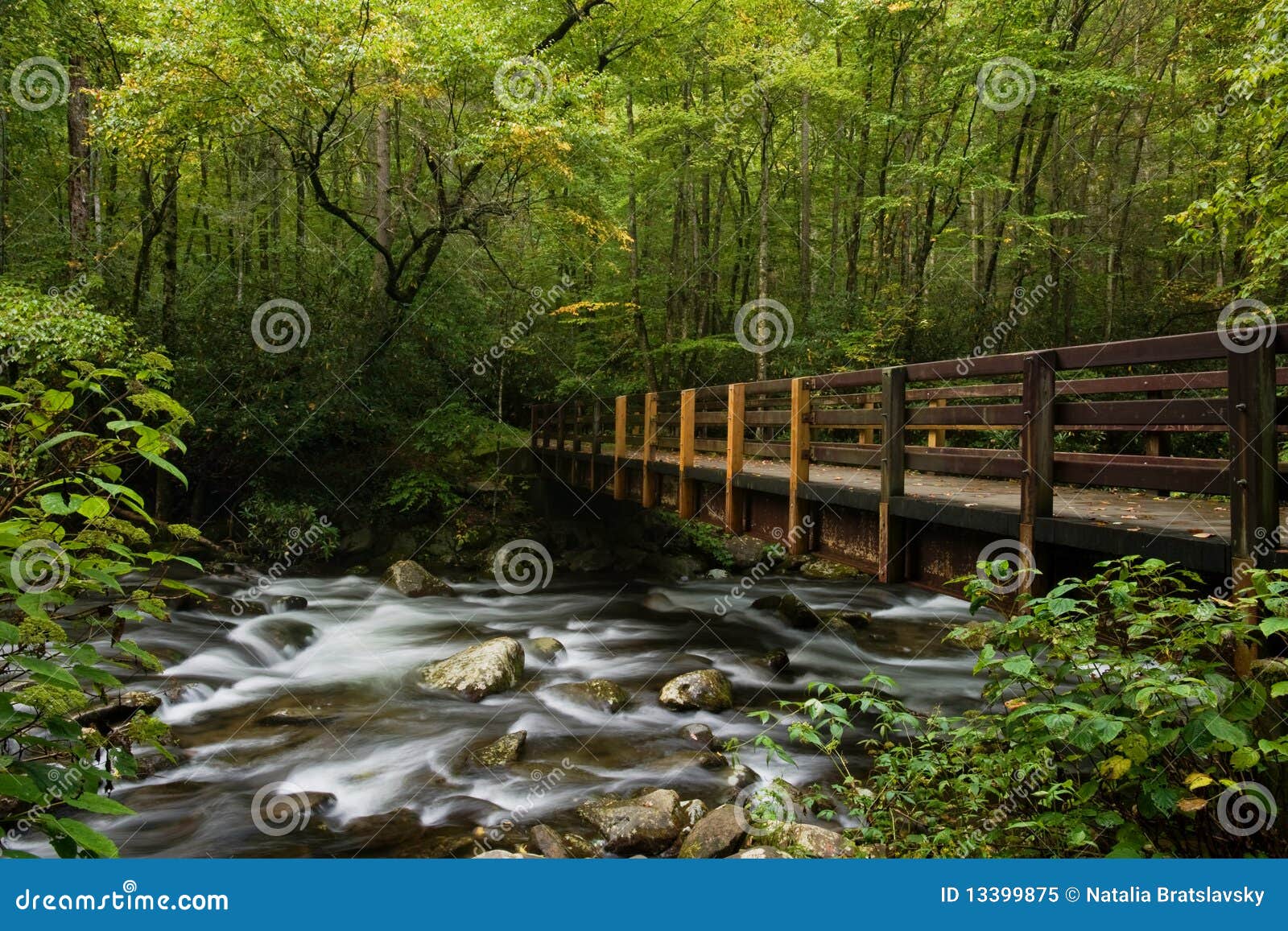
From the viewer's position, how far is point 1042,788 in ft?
14.9

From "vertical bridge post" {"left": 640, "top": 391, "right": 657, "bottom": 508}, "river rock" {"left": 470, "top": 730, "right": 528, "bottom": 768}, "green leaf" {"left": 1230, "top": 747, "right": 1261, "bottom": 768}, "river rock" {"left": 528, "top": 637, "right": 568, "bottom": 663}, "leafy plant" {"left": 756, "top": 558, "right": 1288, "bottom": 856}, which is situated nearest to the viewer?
"green leaf" {"left": 1230, "top": 747, "right": 1261, "bottom": 768}

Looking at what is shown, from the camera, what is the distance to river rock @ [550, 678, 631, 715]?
8.88 meters

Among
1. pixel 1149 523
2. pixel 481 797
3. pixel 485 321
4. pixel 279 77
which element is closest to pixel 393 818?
pixel 481 797

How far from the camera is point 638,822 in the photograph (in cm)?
606

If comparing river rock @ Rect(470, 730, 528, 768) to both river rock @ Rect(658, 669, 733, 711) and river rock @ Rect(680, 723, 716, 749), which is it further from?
river rock @ Rect(658, 669, 733, 711)

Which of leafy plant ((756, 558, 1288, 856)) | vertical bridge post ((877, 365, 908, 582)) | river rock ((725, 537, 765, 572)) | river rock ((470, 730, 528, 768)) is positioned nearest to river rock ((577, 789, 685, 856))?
river rock ((470, 730, 528, 768))

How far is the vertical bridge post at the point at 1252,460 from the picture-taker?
3791 mm

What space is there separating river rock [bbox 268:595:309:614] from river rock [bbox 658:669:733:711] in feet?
22.3

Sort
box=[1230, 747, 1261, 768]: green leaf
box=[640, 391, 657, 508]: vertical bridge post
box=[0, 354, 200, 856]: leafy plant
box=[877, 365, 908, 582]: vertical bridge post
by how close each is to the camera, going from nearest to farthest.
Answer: box=[0, 354, 200, 856]: leafy plant < box=[1230, 747, 1261, 768]: green leaf < box=[877, 365, 908, 582]: vertical bridge post < box=[640, 391, 657, 508]: vertical bridge post

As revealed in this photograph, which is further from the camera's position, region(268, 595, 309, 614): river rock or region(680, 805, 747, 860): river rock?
region(268, 595, 309, 614): river rock

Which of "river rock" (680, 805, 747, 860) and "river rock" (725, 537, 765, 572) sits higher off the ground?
"river rock" (725, 537, 765, 572)

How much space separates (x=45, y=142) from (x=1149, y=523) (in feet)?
75.2

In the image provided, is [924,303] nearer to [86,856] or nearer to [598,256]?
[598,256]

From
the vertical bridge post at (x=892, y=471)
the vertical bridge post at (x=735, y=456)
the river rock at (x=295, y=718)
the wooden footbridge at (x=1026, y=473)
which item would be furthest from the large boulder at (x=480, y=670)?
the vertical bridge post at (x=892, y=471)
